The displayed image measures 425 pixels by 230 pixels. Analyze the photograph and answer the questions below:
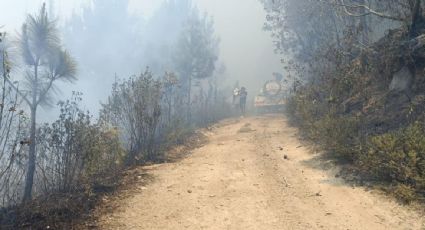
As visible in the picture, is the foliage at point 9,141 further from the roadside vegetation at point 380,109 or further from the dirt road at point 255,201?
the roadside vegetation at point 380,109

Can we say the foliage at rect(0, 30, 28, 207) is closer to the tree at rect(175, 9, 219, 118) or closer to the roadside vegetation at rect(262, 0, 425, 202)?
the roadside vegetation at rect(262, 0, 425, 202)

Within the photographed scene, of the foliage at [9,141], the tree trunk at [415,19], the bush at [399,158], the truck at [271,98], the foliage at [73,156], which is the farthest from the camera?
the truck at [271,98]

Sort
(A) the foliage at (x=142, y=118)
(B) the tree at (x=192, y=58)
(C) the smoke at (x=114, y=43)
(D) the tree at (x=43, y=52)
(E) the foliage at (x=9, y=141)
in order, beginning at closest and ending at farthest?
(E) the foliage at (x=9, y=141)
(A) the foliage at (x=142, y=118)
(D) the tree at (x=43, y=52)
(B) the tree at (x=192, y=58)
(C) the smoke at (x=114, y=43)

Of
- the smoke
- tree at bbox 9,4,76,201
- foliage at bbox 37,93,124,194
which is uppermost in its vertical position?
the smoke

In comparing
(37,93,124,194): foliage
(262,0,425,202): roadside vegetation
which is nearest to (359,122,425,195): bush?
(262,0,425,202): roadside vegetation

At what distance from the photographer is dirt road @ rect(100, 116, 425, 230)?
512 cm

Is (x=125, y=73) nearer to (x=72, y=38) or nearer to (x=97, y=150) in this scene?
(x=72, y=38)

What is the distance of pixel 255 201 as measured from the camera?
A: 5.97 metres

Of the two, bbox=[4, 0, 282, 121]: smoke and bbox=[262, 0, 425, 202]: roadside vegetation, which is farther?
bbox=[4, 0, 282, 121]: smoke

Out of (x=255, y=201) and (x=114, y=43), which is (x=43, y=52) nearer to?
(x=255, y=201)

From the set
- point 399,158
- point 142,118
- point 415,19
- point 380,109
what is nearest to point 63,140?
point 142,118

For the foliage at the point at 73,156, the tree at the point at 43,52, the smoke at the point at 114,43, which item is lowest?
the foliage at the point at 73,156

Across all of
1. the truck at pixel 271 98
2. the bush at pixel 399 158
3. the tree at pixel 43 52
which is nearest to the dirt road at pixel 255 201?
the bush at pixel 399 158

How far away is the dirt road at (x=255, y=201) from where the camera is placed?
512 centimetres
